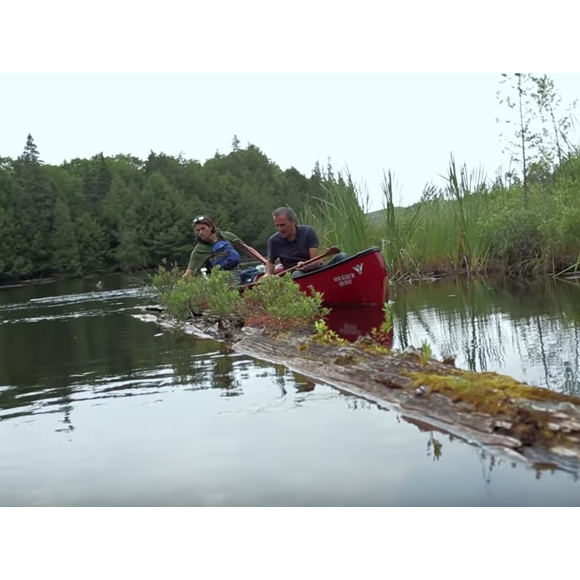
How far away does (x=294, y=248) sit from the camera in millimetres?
12352

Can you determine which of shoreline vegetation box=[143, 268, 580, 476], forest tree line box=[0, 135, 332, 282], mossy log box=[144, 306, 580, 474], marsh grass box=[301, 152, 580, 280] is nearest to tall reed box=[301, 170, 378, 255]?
Result: marsh grass box=[301, 152, 580, 280]

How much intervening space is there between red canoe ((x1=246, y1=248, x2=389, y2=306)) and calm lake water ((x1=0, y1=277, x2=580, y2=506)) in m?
1.94

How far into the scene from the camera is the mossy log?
151 inches

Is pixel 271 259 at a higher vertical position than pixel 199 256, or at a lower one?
lower

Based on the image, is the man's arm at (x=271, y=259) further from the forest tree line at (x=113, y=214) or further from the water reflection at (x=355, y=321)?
the forest tree line at (x=113, y=214)

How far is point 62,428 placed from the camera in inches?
219

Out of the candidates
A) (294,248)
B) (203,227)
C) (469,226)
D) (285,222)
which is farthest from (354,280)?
(469,226)

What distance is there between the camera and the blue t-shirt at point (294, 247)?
40.2 feet

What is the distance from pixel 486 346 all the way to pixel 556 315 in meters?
2.31

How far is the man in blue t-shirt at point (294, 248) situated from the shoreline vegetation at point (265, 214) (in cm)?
419

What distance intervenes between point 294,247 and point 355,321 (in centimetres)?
232

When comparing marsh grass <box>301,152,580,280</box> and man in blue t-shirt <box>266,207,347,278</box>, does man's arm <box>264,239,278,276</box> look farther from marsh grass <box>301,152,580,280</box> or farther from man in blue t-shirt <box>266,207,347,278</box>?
marsh grass <box>301,152,580,280</box>

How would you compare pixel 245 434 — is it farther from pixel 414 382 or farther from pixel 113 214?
pixel 113 214

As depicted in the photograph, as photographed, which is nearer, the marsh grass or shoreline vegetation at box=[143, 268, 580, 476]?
shoreline vegetation at box=[143, 268, 580, 476]
